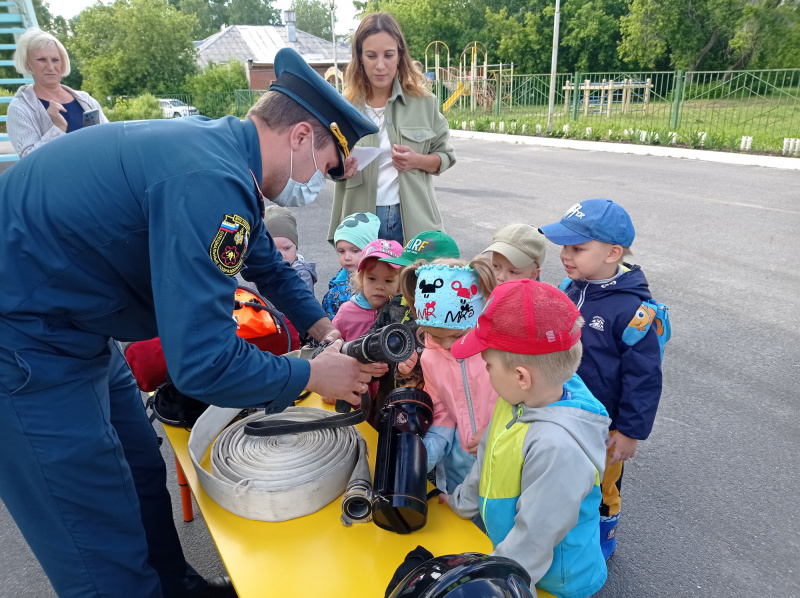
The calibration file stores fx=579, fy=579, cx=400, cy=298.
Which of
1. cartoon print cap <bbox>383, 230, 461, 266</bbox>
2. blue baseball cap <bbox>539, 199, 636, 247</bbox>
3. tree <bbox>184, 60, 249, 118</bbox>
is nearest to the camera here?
blue baseball cap <bbox>539, 199, 636, 247</bbox>

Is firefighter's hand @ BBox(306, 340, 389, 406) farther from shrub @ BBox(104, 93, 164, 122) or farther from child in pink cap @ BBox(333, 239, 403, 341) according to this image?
shrub @ BBox(104, 93, 164, 122)

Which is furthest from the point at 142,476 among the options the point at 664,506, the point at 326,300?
the point at 664,506

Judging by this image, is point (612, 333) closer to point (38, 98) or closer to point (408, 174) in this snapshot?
point (408, 174)

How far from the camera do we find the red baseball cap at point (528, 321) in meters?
1.53

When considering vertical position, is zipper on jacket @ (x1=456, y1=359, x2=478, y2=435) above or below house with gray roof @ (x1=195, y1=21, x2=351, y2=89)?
below

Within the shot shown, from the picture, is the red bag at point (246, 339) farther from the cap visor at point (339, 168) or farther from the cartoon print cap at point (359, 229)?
the cap visor at point (339, 168)

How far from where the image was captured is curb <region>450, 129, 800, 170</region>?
11.4m

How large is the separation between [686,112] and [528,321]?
18160mm

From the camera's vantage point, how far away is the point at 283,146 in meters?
1.73

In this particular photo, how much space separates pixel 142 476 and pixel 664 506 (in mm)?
2387

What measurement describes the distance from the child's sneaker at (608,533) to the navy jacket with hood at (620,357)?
37 centimetres

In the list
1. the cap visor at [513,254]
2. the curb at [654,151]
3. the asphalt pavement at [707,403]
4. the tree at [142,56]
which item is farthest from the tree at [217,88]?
the cap visor at [513,254]

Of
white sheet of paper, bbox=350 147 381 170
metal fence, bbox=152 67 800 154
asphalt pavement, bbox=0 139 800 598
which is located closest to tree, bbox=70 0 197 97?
metal fence, bbox=152 67 800 154

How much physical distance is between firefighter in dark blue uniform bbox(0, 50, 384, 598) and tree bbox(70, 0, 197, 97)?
39666 millimetres
